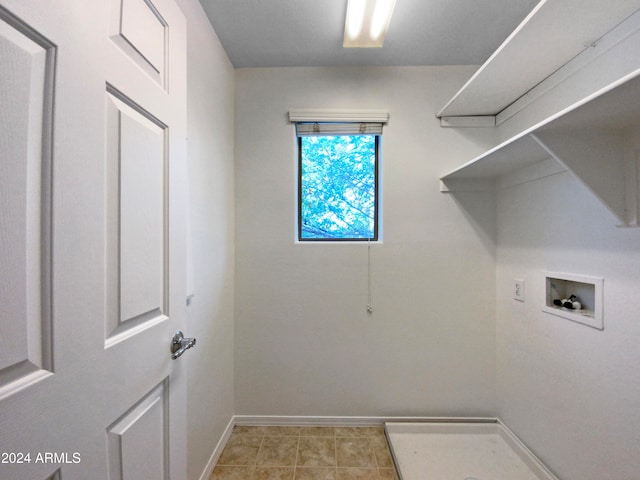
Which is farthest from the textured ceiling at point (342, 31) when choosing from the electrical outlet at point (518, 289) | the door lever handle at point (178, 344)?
the door lever handle at point (178, 344)

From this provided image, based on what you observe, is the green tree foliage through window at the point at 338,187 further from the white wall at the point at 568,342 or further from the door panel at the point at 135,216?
the door panel at the point at 135,216

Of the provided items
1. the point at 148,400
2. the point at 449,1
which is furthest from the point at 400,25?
the point at 148,400

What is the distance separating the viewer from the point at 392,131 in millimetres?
1859

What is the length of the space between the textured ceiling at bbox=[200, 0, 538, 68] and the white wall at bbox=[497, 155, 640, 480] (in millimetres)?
907

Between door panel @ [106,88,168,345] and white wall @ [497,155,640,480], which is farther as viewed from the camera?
white wall @ [497,155,640,480]

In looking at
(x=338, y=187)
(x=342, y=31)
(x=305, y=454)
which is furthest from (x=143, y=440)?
(x=342, y=31)

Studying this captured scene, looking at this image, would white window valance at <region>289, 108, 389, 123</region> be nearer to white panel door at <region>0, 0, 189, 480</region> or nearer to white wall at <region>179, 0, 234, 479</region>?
white wall at <region>179, 0, 234, 479</region>

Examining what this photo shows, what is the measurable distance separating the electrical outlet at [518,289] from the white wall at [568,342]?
4 centimetres

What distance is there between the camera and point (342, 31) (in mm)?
1549

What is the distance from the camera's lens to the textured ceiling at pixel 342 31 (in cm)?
138

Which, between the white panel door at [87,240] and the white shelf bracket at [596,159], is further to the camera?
the white shelf bracket at [596,159]

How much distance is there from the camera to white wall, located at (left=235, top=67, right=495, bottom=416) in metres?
1.84

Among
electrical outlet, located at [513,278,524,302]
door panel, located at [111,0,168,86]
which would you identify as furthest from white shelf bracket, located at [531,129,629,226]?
door panel, located at [111,0,168,86]

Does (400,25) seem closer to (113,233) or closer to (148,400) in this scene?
(113,233)
